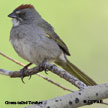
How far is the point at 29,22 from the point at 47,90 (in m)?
1.70

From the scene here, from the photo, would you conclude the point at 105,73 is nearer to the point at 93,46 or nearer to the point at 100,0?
the point at 93,46

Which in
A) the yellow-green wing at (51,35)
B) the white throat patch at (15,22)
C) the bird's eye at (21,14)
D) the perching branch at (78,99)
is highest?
the bird's eye at (21,14)

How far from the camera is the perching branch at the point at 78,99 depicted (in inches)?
101

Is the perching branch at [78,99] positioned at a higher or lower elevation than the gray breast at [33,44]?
lower

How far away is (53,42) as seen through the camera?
5070 mm

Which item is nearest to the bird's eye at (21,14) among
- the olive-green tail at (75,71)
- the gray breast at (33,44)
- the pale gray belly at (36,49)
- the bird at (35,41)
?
the bird at (35,41)

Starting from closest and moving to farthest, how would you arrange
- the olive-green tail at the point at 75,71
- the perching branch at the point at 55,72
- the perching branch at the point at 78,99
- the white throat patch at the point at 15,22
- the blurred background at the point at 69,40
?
1. the perching branch at the point at 78,99
2. the perching branch at the point at 55,72
3. the olive-green tail at the point at 75,71
4. the white throat patch at the point at 15,22
5. the blurred background at the point at 69,40

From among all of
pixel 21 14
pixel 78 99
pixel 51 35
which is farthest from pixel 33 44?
pixel 78 99

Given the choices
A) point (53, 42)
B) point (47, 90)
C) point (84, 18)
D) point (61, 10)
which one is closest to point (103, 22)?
point (84, 18)

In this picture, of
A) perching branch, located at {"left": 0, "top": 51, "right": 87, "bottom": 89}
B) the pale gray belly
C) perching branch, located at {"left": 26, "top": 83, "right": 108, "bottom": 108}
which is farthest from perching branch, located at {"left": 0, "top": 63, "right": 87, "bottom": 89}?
the pale gray belly

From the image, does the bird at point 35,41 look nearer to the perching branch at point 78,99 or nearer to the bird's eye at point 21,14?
the bird's eye at point 21,14

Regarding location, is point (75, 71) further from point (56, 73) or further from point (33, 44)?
point (56, 73)

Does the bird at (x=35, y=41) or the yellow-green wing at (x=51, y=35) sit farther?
the yellow-green wing at (x=51, y=35)

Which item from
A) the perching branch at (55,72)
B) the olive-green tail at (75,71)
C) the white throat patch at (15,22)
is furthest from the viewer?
the white throat patch at (15,22)
